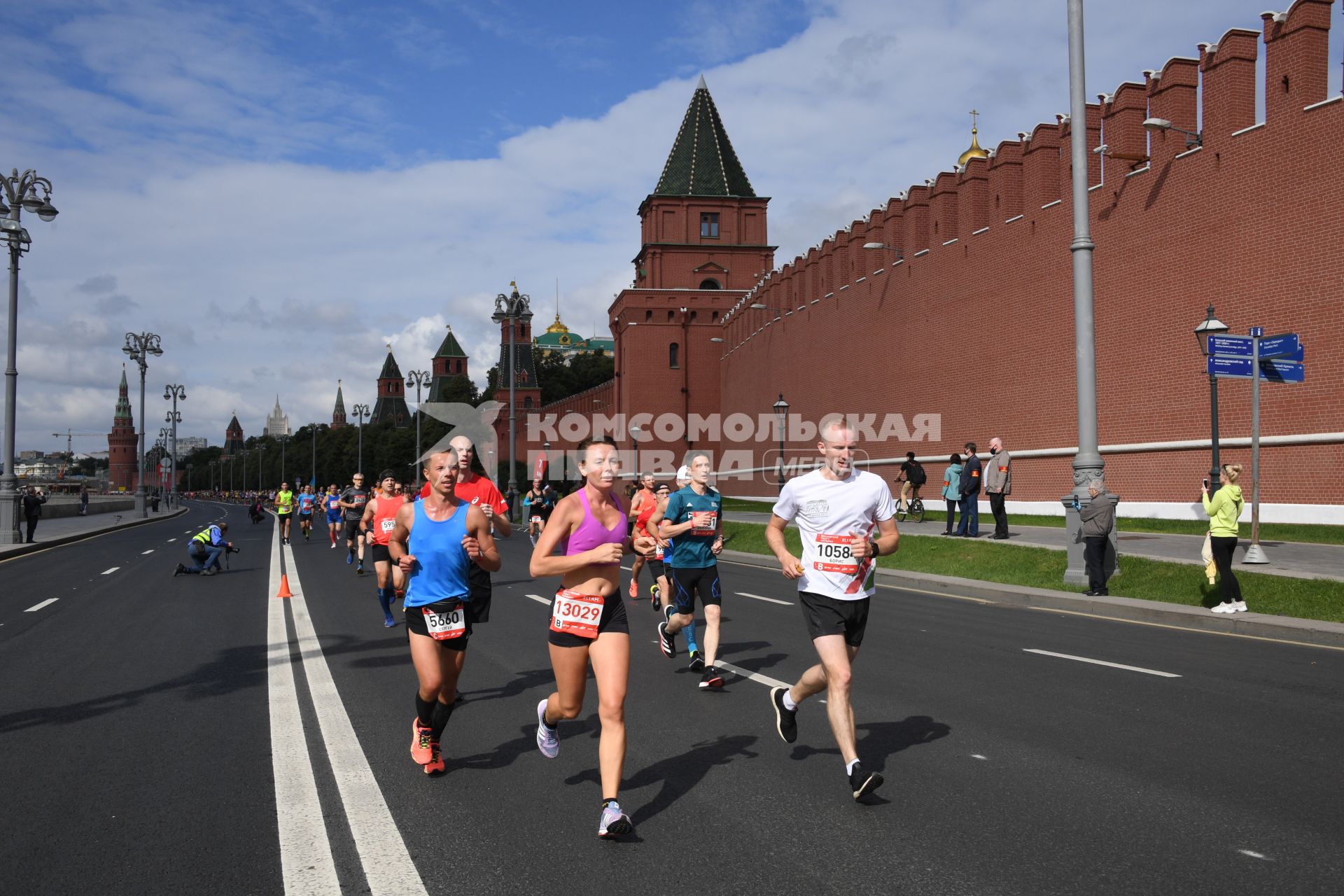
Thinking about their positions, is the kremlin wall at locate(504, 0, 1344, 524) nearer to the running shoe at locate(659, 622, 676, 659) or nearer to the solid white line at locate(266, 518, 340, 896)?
the running shoe at locate(659, 622, 676, 659)

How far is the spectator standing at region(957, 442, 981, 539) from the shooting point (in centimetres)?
2328

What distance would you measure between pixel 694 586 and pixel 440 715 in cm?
390

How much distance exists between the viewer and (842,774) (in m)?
6.12

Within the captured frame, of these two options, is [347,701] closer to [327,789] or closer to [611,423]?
[327,789]

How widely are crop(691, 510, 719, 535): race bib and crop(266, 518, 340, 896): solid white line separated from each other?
349 centimetres

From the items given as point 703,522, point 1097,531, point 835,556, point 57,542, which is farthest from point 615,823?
point 57,542

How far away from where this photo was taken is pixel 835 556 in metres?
6.08

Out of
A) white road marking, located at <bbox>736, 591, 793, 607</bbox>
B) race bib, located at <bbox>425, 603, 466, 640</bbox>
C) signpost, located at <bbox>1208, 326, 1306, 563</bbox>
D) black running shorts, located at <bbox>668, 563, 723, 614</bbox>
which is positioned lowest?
white road marking, located at <bbox>736, 591, 793, 607</bbox>

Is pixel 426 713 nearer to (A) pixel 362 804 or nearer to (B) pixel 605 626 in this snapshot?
(A) pixel 362 804

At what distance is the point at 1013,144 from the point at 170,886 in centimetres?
3441

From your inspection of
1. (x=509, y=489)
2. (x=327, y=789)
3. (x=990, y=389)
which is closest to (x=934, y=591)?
(x=327, y=789)

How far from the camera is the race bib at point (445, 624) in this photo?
248 inches

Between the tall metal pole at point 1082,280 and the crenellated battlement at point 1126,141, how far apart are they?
3.50m

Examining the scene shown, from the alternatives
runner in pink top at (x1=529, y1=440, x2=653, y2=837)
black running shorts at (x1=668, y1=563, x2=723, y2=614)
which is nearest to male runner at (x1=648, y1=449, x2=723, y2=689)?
black running shorts at (x1=668, y1=563, x2=723, y2=614)
